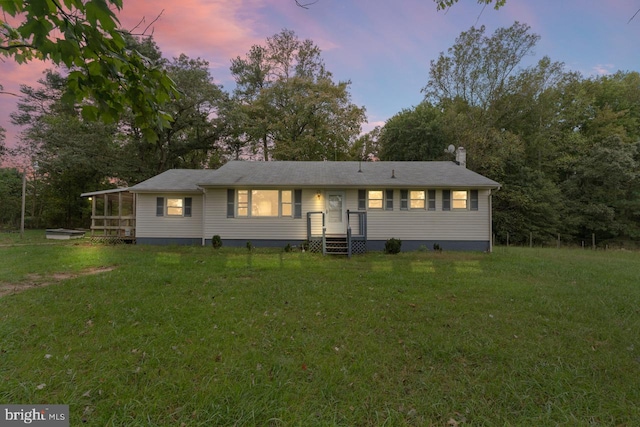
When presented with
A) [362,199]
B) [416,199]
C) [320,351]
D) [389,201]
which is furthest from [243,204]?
[320,351]

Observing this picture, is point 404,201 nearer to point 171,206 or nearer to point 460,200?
point 460,200

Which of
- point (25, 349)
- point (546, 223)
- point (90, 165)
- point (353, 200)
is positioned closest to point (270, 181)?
point (353, 200)

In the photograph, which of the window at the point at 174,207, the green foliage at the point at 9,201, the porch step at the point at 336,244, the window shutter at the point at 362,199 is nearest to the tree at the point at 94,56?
the porch step at the point at 336,244

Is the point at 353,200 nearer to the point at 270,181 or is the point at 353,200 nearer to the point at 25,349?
the point at 270,181

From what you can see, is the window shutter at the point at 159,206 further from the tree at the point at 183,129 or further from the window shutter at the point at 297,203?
the tree at the point at 183,129

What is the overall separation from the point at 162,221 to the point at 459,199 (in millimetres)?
12654

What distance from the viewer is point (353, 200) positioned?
11.9 metres

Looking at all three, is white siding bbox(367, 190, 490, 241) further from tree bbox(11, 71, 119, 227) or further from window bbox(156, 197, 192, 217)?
tree bbox(11, 71, 119, 227)

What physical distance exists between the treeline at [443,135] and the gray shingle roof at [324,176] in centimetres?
779

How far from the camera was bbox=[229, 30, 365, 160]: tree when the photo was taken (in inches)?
889

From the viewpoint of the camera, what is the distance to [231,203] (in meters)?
11.9

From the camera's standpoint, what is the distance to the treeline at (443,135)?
63.5ft

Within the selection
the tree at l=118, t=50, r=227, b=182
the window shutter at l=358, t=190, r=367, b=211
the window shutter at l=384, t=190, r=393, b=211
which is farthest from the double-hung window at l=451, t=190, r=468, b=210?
the tree at l=118, t=50, r=227, b=182

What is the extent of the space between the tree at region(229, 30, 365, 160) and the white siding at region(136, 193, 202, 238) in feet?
35.6
